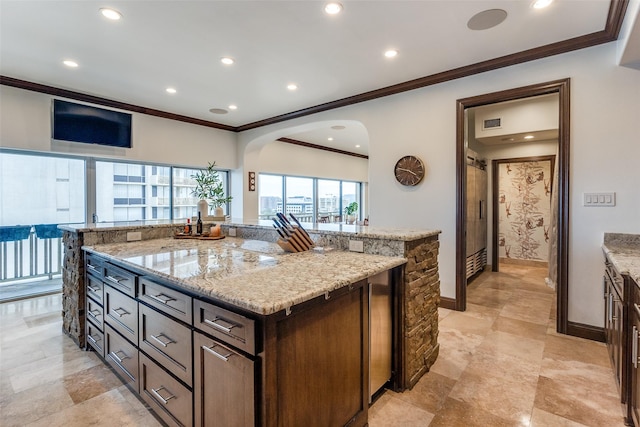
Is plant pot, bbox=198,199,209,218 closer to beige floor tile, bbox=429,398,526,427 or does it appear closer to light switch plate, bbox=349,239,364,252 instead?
light switch plate, bbox=349,239,364,252

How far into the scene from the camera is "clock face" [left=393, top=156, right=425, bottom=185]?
12.5ft

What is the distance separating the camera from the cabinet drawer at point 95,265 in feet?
7.59

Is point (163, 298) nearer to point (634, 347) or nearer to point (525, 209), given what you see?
point (634, 347)

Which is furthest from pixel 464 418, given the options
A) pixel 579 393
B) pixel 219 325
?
pixel 219 325

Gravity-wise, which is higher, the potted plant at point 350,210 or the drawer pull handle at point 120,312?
the potted plant at point 350,210

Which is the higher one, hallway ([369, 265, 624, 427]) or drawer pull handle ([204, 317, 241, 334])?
drawer pull handle ([204, 317, 241, 334])

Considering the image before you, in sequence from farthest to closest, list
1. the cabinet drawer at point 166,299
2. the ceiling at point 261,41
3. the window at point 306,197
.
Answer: the window at point 306,197 → the ceiling at point 261,41 → the cabinet drawer at point 166,299

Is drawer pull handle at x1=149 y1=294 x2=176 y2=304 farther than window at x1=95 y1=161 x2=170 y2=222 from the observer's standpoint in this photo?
No

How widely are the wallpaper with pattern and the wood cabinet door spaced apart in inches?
243

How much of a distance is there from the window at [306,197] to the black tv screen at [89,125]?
289 cm

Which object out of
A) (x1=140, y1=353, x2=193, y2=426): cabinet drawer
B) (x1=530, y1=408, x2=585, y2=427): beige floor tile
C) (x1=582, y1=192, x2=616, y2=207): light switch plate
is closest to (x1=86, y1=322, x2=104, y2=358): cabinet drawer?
(x1=140, y1=353, x2=193, y2=426): cabinet drawer

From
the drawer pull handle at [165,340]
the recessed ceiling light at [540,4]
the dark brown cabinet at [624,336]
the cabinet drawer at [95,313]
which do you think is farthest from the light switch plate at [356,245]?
the recessed ceiling light at [540,4]

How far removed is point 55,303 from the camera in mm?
3914

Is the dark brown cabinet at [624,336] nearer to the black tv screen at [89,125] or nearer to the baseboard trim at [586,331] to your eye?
the baseboard trim at [586,331]
